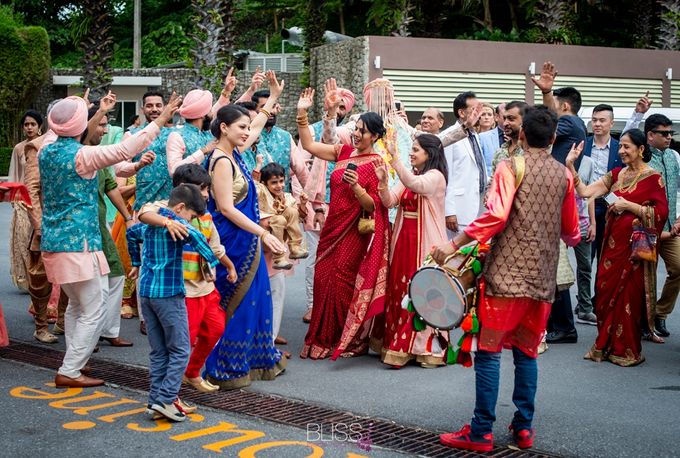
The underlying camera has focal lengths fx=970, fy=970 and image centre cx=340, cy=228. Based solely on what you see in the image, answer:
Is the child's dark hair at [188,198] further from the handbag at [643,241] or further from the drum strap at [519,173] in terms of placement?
the handbag at [643,241]

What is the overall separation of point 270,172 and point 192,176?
1788mm

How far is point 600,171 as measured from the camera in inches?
385

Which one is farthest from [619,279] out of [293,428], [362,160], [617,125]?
[617,125]

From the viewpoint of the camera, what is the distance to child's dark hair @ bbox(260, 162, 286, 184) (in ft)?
25.7

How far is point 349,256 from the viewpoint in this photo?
7617mm

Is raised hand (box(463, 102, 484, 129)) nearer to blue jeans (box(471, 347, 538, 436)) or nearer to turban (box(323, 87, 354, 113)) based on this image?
turban (box(323, 87, 354, 113))

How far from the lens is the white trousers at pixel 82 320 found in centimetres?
662

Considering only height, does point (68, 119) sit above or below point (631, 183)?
above

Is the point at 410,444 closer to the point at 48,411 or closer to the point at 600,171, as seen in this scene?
the point at 48,411

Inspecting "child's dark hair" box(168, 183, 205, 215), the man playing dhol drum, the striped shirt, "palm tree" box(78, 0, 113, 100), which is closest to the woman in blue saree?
"child's dark hair" box(168, 183, 205, 215)

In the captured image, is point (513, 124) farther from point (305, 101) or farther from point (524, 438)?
point (524, 438)

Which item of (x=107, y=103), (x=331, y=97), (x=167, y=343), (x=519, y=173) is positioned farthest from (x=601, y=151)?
(x=167, y=343)

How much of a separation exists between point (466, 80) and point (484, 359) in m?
18.4

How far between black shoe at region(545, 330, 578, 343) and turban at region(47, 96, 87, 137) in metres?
4.20
